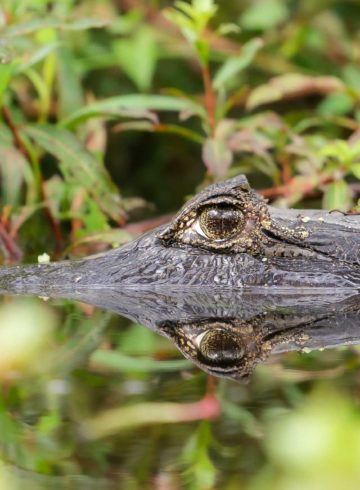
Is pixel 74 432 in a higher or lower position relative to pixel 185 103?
lower

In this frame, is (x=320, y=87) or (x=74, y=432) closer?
(x=74, y=432)

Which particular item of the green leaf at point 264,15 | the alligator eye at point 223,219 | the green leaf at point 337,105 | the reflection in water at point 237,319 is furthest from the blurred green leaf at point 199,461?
the green leaf at point 264,15

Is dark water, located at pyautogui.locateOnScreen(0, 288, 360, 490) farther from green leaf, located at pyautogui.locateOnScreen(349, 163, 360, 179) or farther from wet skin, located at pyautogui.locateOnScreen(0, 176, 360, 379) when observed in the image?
green leaf, located at pyautogui.locateOnScreen(349, 163, 360, 179)

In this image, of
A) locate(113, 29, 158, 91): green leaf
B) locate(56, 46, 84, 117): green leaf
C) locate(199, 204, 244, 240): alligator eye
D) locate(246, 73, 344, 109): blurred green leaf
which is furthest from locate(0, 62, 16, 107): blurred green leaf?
locate(113, 29, 158, 91): green leaf

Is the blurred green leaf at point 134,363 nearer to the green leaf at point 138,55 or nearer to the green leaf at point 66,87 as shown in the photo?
the green leaf at point 66,87

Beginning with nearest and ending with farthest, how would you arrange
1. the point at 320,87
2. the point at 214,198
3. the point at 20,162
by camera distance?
the point at 214,198
the point at 20,162
the point at 320,87

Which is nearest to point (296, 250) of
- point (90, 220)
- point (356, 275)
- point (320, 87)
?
point (356, 275)

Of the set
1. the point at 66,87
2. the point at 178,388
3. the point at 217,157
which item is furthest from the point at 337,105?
the point at 178,388

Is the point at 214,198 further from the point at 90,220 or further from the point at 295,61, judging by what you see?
the point at 295,61
